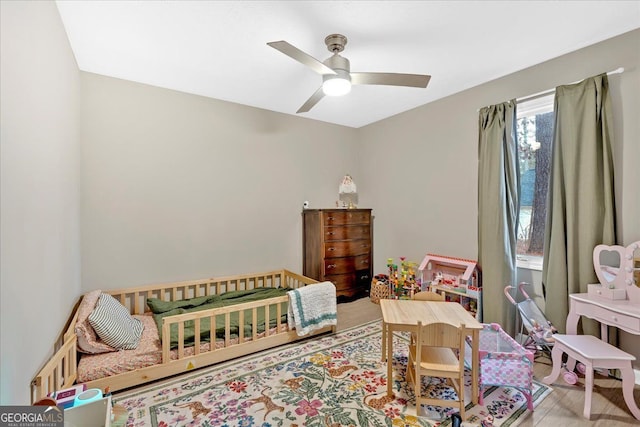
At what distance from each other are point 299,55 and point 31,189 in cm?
169

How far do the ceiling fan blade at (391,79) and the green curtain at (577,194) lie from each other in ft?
4.45

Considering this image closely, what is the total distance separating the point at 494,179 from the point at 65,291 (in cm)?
390

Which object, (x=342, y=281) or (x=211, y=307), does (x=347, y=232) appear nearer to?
(x=342, y=281)

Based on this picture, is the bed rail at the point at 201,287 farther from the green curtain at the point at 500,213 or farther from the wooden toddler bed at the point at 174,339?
the green curtain at the point at 500,213

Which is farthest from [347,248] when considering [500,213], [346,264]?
[500,213]

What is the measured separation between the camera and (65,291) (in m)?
2.13

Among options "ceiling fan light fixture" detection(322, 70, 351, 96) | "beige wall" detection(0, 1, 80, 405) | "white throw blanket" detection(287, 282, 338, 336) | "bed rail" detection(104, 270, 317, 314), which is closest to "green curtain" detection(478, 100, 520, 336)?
"white throw blanket" detection(287, 282, 338, 336)

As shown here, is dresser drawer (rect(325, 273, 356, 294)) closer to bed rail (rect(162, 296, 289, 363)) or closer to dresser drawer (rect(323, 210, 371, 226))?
dresser drawer (rect(323, 210, 371, 226))

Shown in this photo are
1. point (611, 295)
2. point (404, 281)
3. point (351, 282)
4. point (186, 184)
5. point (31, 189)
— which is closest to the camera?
point (31, 189)

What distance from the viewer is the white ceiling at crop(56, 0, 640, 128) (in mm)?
1905

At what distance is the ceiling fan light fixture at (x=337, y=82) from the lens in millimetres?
2174

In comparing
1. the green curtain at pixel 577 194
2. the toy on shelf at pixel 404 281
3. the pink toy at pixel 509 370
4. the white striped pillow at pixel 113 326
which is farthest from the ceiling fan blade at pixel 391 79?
the white striped pillow at pixel 113 326

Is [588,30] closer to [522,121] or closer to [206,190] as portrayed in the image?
[522,121]

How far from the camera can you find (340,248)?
4016mm
